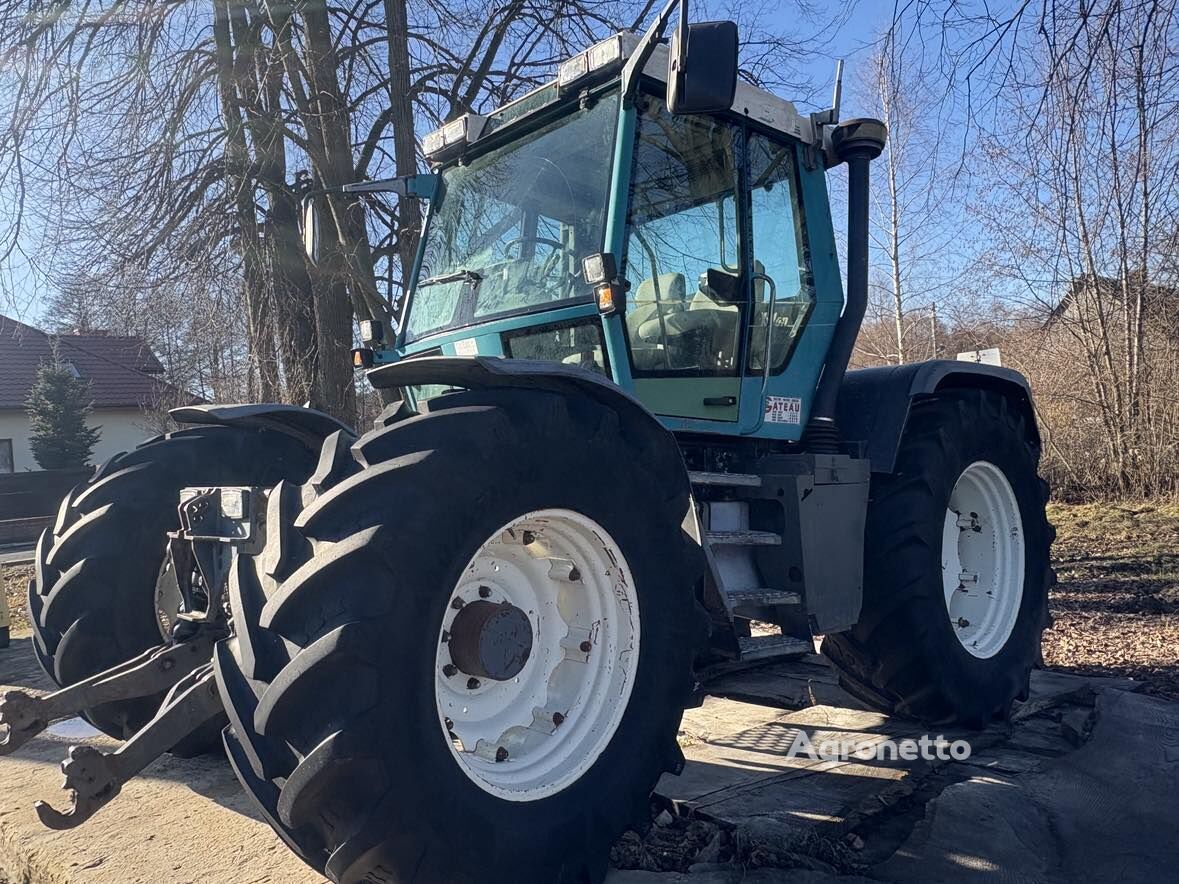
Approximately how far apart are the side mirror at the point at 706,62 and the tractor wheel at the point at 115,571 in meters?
2.20

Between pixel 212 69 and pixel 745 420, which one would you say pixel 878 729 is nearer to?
pixel 745 420

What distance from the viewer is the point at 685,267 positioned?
368 cm

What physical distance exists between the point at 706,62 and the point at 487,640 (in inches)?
70.5

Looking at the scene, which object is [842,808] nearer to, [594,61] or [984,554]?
[984,554]

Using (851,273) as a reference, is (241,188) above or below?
above

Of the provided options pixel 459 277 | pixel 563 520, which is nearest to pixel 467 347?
pixel 459 277

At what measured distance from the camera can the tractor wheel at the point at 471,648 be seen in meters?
2.07

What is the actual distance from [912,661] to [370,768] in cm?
254

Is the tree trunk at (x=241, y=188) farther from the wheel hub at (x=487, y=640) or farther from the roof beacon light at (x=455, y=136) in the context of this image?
the wheel hub at (x=487, y=640)

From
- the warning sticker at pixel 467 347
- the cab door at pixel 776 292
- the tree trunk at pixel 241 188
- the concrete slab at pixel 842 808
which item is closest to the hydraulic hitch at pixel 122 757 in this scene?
the concrete slab at pixel 842 808

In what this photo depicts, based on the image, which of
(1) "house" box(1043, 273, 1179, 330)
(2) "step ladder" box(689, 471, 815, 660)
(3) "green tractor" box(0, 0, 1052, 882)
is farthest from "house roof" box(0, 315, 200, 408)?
(2) "step ladder" box(689, 471, 815, 660)

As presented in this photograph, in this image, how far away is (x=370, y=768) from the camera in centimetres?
207

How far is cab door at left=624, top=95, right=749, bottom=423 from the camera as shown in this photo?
3.51 metres

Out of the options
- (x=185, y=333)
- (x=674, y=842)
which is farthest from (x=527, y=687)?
(x=185, y=333)
